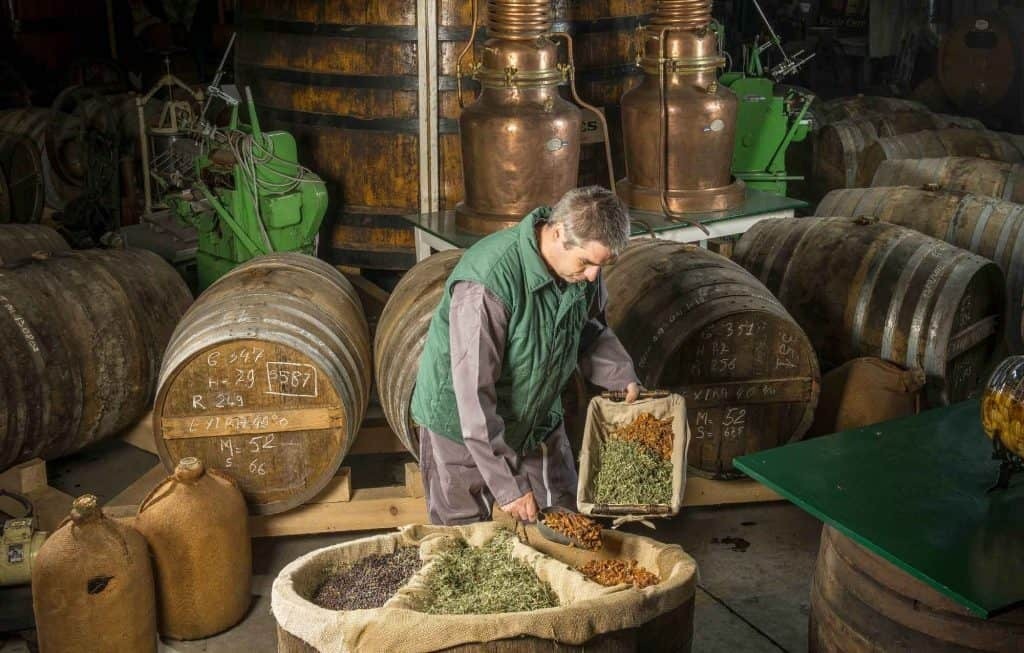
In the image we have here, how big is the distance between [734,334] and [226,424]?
2.05 metres

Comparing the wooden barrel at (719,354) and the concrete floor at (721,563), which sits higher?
the wooden barrel at (719,354)

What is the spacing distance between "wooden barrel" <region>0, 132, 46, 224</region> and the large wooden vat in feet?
9.37

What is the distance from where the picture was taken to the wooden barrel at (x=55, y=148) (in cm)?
931

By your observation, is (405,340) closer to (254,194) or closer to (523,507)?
(523,507)

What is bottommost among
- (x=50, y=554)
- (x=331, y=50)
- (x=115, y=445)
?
(x=115, y=445)

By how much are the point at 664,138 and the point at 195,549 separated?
9.88ft

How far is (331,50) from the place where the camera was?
6223 millimetres

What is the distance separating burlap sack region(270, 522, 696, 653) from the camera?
272cm

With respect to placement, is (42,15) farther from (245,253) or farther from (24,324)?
(24,324)

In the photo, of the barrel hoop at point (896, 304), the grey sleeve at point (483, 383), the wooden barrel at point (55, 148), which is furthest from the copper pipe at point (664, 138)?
the wooden barrel at point (55, 148)

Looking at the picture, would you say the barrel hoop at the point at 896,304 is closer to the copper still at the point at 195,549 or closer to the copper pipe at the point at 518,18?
the copper pipe at the point at 518,18

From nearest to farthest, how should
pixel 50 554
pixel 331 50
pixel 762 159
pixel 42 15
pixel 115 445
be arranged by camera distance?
1. pixel 50 554
2. pixel 115 445
3. pixel 331 50
4. pixel 762 159
5. pixel 42 15

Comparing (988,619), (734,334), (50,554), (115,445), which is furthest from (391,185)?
(988,619)

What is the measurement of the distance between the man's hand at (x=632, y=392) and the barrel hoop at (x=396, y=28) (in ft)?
9.54
